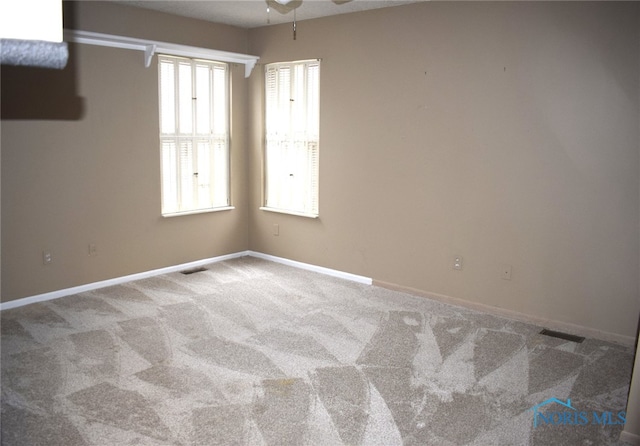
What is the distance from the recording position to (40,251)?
4449 millimetres

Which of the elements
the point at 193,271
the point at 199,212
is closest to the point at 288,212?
the point at 199,212

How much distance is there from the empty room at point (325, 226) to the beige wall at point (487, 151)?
0.02 m

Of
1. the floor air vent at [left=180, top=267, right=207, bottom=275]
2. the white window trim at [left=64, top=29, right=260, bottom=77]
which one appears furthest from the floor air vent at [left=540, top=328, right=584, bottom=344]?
the white window trim at [left=64, top=29, right=260, bottom=77]

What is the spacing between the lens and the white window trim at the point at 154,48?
14.3 ft

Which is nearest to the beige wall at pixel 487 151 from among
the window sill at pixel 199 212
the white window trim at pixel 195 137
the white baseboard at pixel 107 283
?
the white window trim at pixel 195 137

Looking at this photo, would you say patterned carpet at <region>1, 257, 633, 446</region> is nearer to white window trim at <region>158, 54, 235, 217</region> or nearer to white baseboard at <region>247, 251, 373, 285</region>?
white baseboard at <region>247, 251, 373, 285</region>

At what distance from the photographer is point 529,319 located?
4.18 meters

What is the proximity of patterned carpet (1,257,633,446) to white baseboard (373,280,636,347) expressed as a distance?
92 millimetres

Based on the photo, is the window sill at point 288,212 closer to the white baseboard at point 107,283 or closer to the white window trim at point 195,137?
the white window trim at point 195,137

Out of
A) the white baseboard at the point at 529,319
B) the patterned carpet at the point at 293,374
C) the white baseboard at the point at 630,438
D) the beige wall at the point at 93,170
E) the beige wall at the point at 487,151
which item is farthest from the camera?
the beige wall at the point at 93,170

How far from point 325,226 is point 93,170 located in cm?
224

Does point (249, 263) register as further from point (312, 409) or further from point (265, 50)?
point (312, 409)

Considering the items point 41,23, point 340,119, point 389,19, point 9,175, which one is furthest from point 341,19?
point 41,23

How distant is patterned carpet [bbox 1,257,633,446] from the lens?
8.73 ft
